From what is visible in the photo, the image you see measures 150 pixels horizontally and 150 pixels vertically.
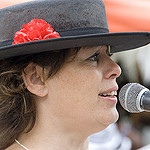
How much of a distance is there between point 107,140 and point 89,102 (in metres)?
2.73

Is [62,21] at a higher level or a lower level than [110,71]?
higher

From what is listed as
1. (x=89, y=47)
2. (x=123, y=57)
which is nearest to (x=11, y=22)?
(x=89, y=47)

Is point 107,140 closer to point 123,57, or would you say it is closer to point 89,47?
point 123,57

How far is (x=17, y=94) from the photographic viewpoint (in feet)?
5.49

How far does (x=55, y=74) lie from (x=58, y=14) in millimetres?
322

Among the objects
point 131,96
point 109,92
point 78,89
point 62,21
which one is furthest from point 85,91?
point 62,21

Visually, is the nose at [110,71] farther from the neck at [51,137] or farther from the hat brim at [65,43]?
the neck at [51,137]

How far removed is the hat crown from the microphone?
0.40 meters

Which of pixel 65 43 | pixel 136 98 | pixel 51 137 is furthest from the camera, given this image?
pixel 51 137

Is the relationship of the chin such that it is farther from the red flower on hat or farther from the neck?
the red flower on hat

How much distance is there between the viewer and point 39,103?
5.45 feet

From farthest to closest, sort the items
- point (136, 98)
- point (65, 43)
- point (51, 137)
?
point (51, 137), point (136, 98), point (65, 43)

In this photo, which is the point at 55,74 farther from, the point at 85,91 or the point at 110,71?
the point at 110,71

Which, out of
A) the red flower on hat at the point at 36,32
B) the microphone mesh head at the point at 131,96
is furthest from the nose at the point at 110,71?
the red flower on hat at the point at 36,32
